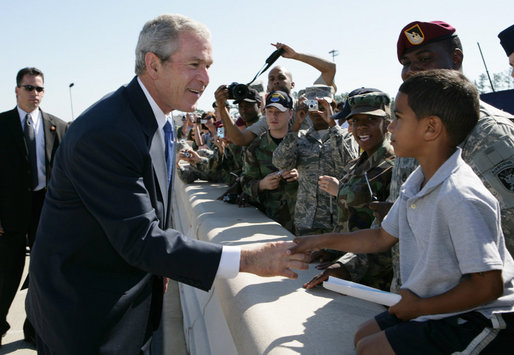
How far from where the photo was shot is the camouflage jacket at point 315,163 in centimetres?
357

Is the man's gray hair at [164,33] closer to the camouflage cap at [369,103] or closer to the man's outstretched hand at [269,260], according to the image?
the man's outstretched hand at [269,260]

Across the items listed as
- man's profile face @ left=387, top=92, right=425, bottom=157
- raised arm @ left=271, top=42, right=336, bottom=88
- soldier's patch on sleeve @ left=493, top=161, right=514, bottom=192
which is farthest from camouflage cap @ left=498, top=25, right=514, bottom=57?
raised arm @ left=271, top=42, right=336, bottom=88

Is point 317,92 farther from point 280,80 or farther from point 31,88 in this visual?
point 31,88

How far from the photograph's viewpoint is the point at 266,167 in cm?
454

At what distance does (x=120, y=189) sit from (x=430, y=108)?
3.91 ft

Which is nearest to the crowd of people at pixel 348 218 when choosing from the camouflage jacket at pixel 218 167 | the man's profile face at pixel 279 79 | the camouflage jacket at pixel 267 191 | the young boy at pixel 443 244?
the young boy at pixel 443 244

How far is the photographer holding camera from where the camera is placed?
4.88 m

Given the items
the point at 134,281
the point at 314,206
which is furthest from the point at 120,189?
the point at 314,206

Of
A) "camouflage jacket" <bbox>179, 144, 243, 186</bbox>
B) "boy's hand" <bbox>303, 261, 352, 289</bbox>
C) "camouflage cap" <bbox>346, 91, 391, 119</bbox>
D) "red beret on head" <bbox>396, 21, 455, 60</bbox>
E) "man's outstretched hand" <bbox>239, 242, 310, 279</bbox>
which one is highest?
"red beret on head" <bbox>396, 21, 455, 60</bbox>

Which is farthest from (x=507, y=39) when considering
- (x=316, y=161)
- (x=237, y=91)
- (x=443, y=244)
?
(x=237, y=91)

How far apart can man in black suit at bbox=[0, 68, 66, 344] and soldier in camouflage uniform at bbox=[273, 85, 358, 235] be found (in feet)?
8.16

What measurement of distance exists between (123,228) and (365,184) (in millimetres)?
1487

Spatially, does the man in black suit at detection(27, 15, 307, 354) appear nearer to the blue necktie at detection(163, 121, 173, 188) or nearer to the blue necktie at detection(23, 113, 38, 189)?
the blue necktie at detection(163, 121, 173, 188)

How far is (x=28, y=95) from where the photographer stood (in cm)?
461
